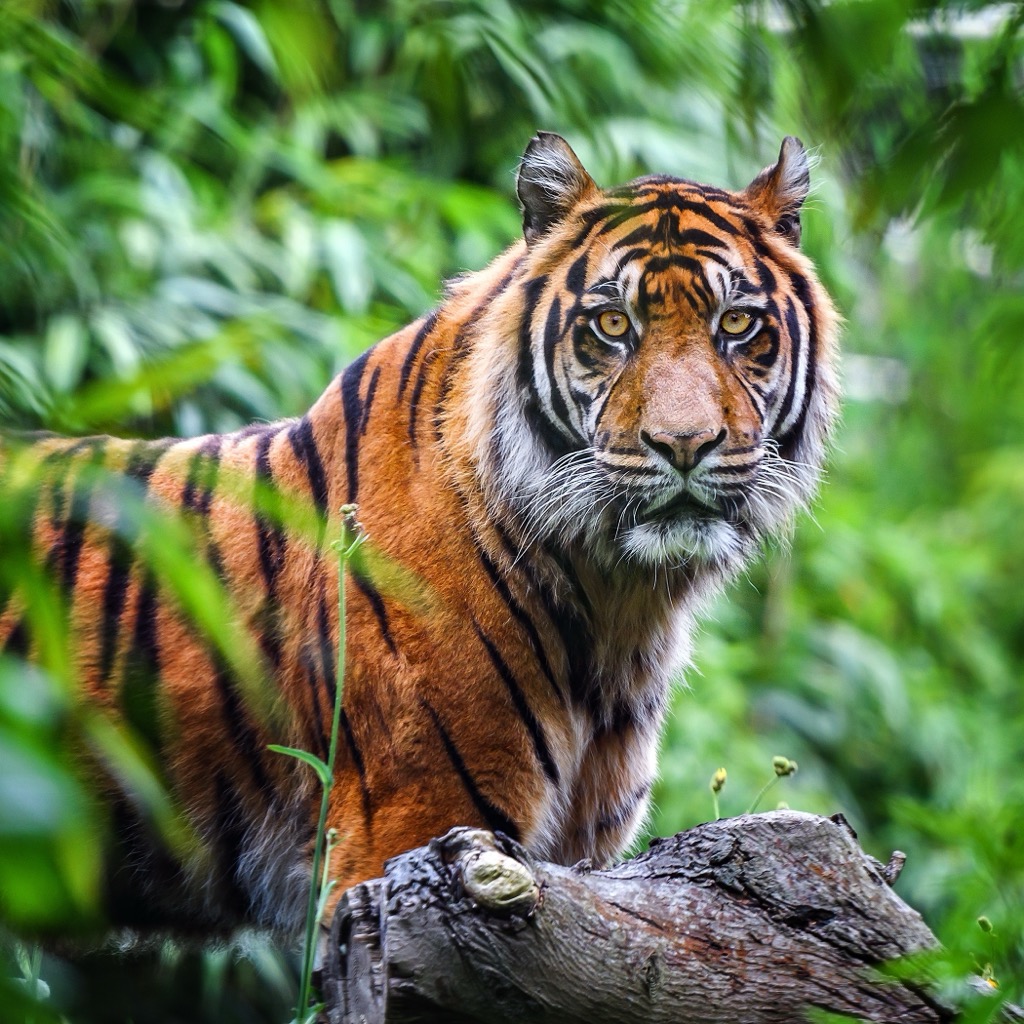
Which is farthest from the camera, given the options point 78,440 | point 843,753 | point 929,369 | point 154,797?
point 929,369

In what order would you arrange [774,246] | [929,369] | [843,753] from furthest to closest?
1. [929,369]
2. [843,753]
3. [774,246]

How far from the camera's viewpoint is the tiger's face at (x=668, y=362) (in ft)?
7.02

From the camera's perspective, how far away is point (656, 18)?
3.15 feet

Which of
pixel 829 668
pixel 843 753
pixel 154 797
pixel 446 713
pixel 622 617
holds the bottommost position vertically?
pixel 843 753

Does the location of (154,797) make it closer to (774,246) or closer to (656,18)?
(656,18)

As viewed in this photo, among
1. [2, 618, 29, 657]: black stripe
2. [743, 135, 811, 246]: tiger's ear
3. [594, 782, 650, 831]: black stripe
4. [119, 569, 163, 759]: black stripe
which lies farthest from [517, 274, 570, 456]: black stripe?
[2, 618, 29, 657]: black stripe

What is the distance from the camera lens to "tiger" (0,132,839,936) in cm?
221

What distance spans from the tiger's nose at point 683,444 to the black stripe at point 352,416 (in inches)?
24.8

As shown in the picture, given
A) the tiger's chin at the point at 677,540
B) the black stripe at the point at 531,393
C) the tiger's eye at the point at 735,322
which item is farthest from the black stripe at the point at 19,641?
the tiger's eye at the point at 735,322

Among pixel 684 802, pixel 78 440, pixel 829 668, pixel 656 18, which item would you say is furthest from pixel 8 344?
pixel 829 668

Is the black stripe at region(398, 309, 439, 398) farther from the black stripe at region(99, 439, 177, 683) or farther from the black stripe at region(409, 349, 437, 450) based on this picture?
the black stripe at region(99, 439, 177, 683)

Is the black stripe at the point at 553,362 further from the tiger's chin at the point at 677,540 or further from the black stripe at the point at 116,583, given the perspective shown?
the black stripe at the point at 116,583

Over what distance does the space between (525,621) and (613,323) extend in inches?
22.4

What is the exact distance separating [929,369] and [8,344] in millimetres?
6581
